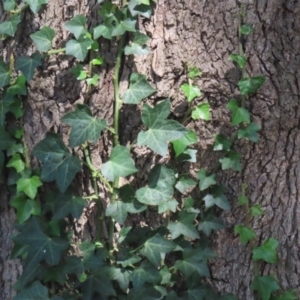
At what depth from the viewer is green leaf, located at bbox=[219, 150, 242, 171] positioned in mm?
1692

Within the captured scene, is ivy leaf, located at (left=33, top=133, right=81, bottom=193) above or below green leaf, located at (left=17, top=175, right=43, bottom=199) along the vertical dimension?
above

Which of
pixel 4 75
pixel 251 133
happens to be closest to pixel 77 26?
pixel 4 75

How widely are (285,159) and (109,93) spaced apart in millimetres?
585

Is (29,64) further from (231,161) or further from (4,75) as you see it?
(231,161)

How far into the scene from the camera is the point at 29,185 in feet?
5.74

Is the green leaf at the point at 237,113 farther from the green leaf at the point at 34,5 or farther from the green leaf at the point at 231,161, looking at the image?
the green leaf at the point at 34,5

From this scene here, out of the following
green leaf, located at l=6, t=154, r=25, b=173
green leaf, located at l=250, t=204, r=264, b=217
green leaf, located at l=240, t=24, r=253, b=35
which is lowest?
green leaf, located at l=250, t=204, r=264, b=217

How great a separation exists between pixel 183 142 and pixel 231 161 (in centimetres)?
16

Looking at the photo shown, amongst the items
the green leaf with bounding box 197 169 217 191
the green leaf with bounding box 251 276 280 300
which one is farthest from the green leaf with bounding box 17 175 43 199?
the green leaf with bounding box 251 276 280 300

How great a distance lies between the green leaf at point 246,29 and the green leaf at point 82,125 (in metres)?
0.49

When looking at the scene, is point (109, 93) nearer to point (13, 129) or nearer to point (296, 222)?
point (13, 129)

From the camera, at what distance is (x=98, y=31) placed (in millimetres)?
1647

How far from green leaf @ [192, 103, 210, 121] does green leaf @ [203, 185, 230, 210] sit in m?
0.22

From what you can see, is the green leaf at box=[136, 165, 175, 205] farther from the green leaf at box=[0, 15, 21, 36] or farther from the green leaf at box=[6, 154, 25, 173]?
the green leaf at box=[0, 15, 21, 36]
